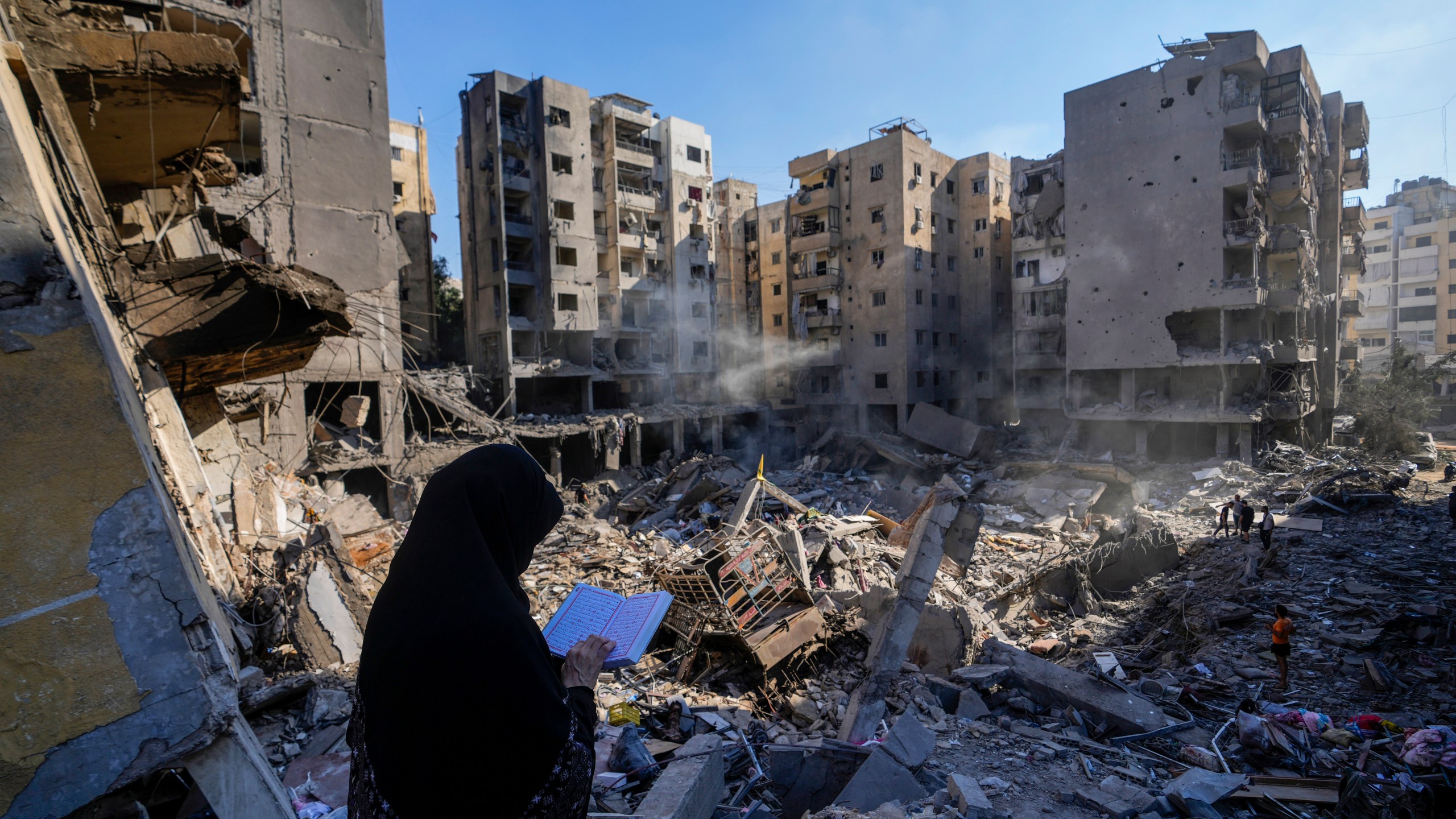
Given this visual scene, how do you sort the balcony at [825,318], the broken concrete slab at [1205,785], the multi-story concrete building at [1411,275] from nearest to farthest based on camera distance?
the broken concrete slab at [1205,785] < the balcony at [825,318] < the multi-story concrete building at [1411,275]

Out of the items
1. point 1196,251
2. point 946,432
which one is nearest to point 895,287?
point 946,432

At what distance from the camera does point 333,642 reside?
727cm

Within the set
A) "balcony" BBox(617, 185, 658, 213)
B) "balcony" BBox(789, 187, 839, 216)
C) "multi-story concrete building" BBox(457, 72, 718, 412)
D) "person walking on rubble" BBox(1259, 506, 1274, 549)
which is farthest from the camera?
"balcony" BBox(789, 187, 839, 216)

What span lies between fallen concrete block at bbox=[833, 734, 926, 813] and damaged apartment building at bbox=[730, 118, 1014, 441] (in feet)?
96.9

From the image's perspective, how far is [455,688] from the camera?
1.76 metres

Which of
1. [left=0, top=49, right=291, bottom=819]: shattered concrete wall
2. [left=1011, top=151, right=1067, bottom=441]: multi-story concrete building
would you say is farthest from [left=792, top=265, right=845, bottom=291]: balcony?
[left=0, top=49, right=291, bottom=819]: shattered concrete wall

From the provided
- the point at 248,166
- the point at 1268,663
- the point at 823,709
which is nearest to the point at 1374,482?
the point at 1268,663

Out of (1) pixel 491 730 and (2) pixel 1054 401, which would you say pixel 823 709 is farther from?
(2) pixel 1054 401

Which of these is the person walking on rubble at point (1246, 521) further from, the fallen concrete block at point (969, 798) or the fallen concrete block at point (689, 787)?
the fallen concrete block at point (689, 787)

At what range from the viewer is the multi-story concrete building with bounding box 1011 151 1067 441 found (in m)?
29.5

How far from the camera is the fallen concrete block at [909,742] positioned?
5152 millimetres

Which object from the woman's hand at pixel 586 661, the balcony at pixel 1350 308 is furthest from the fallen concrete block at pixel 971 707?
the balcony at pixel 1350 308

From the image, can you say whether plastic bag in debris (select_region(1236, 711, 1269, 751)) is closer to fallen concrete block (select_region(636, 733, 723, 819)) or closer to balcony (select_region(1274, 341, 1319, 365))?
fallen concrete block (select_region(636, 733, 723, 819))

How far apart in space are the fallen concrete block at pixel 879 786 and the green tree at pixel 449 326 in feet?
104
